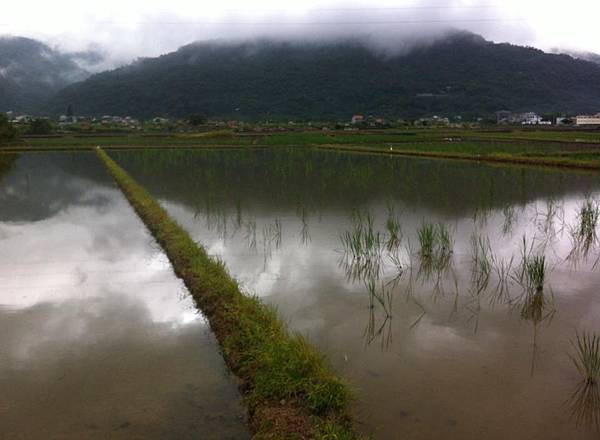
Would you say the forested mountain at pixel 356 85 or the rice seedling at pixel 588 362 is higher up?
the forested mountain at pixel 356 85

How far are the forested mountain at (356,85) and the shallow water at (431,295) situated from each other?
207 feet

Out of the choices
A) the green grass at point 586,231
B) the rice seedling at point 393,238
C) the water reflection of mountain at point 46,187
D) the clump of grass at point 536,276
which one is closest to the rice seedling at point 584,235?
the green grass at point 586,231

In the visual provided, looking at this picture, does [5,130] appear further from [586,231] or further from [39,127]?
[586,231]

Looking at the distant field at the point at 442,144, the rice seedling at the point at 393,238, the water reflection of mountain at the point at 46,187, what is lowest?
the rice seedling at the point at 393,238

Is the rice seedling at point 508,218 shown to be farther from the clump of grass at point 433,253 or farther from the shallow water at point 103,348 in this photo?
the shallow water at point 103,348

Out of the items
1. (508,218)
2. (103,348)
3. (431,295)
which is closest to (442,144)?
(508,218)

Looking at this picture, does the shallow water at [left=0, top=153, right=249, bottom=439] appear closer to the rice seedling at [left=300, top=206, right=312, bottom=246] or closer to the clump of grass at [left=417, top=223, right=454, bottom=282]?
the rice seedling at [left=300, top=206, right=312, bottom=246]

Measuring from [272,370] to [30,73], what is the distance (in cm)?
16486

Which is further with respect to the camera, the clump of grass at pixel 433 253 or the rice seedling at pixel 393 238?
the rice seedling at pixel 393 238

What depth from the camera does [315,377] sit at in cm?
285

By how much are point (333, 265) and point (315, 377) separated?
8.92 feet

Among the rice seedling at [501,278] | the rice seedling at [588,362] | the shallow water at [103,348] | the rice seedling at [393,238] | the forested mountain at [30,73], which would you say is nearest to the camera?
the shallow water at [103,348]

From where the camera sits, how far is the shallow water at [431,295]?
110 inches

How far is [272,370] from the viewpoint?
3.00 meters
